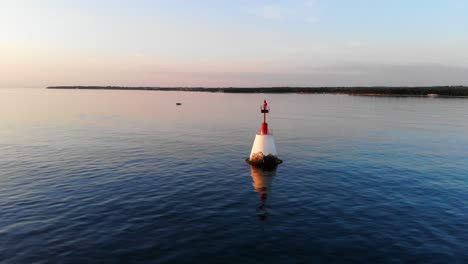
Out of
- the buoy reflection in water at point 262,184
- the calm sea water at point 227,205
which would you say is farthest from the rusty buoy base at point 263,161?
the calm sea water at point 227,205

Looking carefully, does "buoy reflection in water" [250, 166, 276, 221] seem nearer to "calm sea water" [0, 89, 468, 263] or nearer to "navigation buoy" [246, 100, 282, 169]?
"calm sea water" [0, 89, 468, 263]

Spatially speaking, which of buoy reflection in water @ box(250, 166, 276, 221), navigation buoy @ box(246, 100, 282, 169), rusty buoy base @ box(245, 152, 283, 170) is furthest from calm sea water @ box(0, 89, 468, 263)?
navigation buoy @ box(246, 100, 282, 169)

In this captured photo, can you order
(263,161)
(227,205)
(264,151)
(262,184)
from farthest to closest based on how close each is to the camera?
(264,151) → (263,161) → (262,184) → (227,205)

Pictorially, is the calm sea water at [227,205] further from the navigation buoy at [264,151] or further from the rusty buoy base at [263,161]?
the navigation buoy at [264,151]

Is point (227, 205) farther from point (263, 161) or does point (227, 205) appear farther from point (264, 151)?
point (264, 151)

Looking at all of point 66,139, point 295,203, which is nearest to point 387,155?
point 295,203

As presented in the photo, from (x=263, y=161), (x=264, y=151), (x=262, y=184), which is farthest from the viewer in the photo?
(x=264, y=151)

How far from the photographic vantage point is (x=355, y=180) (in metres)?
22.9

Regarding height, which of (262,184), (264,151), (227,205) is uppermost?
(264,151)

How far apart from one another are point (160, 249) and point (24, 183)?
13976 mm

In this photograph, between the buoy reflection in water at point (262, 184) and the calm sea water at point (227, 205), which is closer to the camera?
→ the calm sea water at point (227, 205)

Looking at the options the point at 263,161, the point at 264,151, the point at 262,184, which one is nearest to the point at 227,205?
the point at 262,184

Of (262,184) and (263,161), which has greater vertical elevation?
(263,161)

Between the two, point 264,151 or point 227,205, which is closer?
point 227,205
